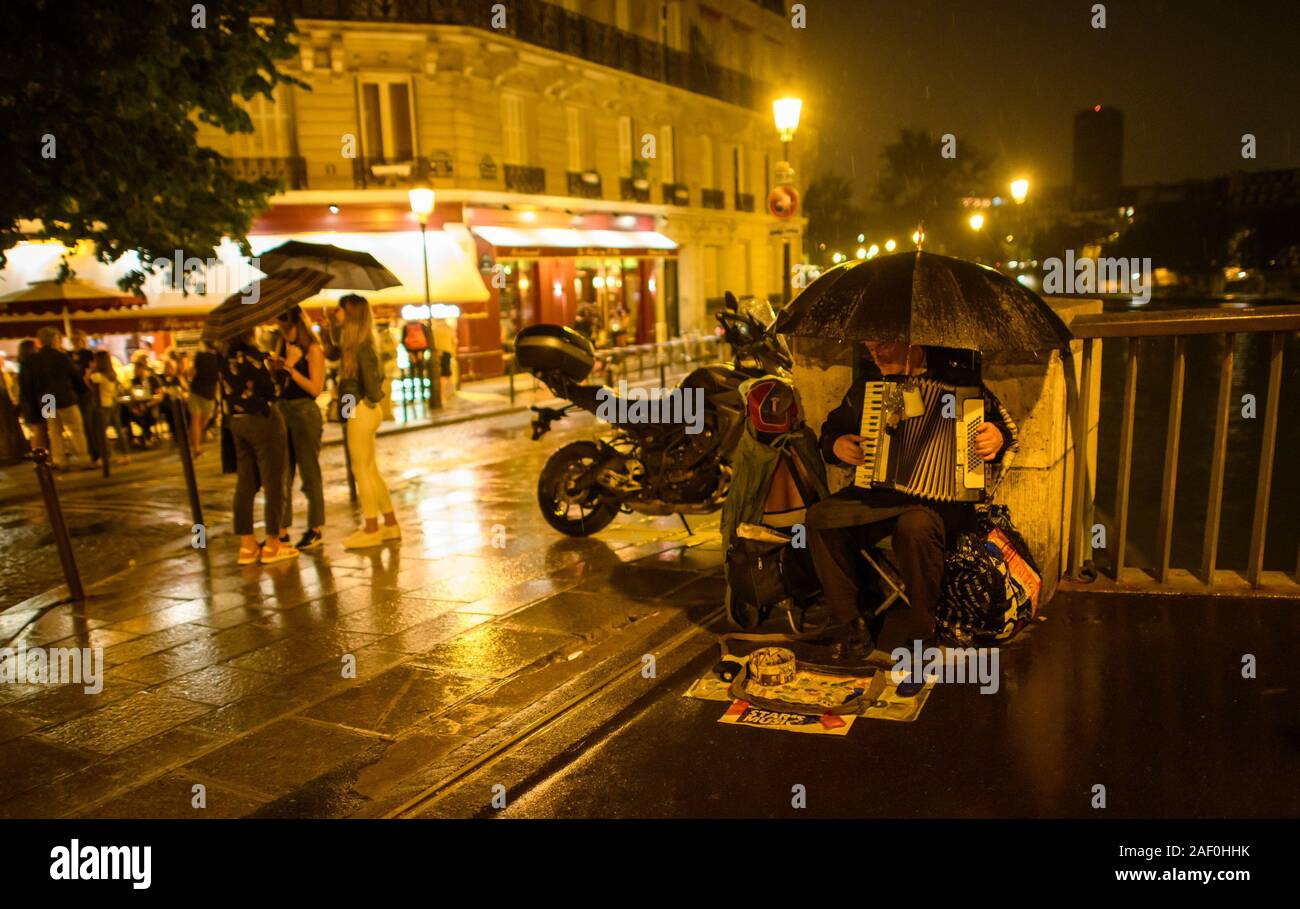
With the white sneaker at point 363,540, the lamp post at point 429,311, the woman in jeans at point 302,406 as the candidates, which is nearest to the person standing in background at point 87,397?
the lamp post at point 429,311

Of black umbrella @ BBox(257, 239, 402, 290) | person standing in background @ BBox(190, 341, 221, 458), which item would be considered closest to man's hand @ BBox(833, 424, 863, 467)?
black umbrella @ BBox(257, 239, 402, 290)

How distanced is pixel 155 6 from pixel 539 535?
17.6ft

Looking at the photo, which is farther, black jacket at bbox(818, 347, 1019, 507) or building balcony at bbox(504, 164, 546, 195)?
building balcony at bbox(504, 164, 546, 195)

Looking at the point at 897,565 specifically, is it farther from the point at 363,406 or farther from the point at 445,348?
the point at 445,348

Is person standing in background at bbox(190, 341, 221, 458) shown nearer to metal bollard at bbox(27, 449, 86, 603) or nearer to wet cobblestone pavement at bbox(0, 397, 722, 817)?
wet cobblestone pavement at bbox(0, 397, 722, 817)

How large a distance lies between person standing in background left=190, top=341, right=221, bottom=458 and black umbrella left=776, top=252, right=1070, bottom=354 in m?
10.4

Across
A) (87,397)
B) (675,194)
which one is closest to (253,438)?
(87,397)

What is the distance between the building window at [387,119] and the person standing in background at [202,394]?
12.6 meters

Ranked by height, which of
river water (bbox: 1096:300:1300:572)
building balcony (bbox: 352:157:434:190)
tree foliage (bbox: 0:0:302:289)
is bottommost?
river water (bbox: 1096:300:1300:572)

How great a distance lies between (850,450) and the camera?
194 inches

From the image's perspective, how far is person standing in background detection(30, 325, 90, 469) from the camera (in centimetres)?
1286

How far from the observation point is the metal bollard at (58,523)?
269 inches

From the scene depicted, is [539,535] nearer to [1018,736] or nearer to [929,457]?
[929,457]

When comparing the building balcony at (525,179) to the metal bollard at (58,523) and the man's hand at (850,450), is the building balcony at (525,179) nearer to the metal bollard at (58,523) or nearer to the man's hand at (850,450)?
the metal bollard at (58,523)
